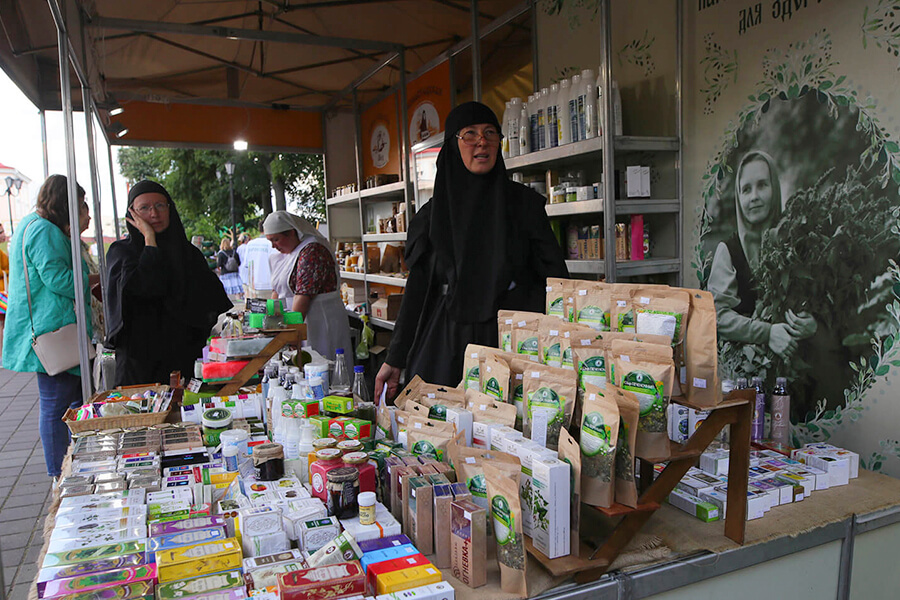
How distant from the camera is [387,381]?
2779mm

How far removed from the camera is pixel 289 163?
17.9 metres

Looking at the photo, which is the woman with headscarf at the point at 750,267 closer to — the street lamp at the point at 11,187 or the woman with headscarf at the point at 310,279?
the woman with headscarf at the point at 310,279

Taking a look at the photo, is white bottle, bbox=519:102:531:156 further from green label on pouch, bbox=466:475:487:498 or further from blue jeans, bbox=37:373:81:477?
blue jeans, bbox=37:373:81:477

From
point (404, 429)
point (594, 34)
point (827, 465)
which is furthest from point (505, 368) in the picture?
point (594, 34)

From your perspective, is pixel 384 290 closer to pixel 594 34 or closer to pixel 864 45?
pixel 594 34

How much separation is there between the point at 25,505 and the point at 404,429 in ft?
11.5

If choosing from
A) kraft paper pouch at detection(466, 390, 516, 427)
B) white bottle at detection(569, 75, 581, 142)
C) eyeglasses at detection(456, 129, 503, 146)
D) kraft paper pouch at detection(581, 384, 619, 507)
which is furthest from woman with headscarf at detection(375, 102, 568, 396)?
kraft paper pouch at detection(581, 384, 619, 507)

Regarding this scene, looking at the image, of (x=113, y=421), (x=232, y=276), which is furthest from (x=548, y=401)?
(x=232, y=276)

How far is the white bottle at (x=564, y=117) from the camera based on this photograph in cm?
362

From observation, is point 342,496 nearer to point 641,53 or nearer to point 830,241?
point 830,241

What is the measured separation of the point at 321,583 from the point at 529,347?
100 centimetres

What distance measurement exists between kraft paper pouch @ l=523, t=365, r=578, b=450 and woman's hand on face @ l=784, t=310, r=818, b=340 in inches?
72.1

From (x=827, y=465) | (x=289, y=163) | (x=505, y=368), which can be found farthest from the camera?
(x=289, y=163)

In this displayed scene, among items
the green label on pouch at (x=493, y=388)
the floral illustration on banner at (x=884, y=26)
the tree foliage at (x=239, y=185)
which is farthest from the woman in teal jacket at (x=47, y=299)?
the tree foliage at (x=239, y=185)
